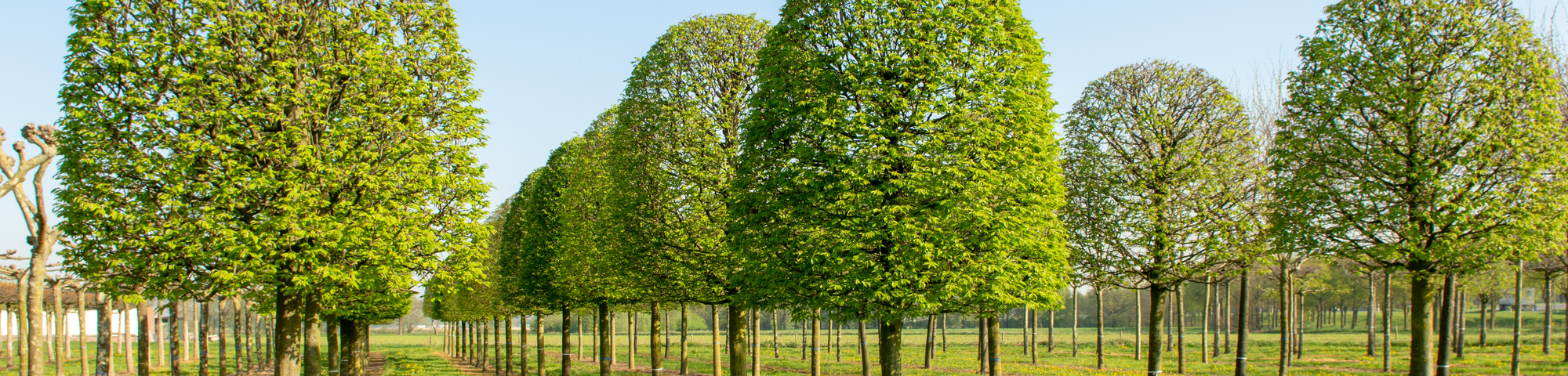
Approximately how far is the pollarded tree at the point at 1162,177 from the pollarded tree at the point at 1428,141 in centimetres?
355

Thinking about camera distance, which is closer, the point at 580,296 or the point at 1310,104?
the point at 1310,104

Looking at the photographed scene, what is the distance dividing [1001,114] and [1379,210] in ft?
27.2

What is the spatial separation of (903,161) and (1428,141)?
33.5ft

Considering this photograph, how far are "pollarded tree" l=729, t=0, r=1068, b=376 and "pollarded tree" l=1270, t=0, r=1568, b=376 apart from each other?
641 cm

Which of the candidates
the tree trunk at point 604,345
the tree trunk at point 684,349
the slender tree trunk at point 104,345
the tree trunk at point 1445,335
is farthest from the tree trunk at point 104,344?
the tree trunk at point 1445,335

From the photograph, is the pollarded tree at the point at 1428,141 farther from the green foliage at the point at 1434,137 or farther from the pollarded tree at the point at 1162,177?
the pollarded tree at the point at 1162,177

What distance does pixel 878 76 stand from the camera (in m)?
15.4

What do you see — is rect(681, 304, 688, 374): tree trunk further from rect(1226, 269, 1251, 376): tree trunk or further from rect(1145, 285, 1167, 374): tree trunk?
rect(1226, 269, 1251, 376): tree trunk

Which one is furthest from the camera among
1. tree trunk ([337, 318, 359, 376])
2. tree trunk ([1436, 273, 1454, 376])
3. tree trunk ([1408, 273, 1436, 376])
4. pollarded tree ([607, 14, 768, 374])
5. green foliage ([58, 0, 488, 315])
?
tree trunk ([337, 318, 359, 376])

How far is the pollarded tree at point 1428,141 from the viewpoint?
628 inches

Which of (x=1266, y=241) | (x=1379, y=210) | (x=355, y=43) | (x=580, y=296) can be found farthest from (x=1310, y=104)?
(x=580, y=296)

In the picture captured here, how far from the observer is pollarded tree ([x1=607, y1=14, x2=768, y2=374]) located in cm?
2066

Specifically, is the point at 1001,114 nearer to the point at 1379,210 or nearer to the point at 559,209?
the point at 1379,210

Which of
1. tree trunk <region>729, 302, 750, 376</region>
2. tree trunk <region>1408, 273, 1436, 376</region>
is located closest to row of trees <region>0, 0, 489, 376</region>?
tree trunk <region>729, 302, 750, 376</region>
